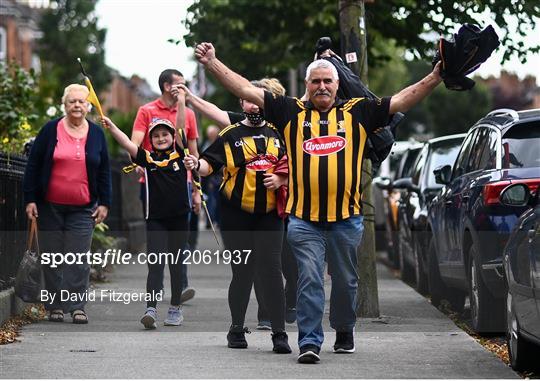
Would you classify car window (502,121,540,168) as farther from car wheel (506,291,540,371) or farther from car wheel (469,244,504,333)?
car wheel (506,291,540,371)

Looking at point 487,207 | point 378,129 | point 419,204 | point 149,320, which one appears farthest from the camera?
point 419,204

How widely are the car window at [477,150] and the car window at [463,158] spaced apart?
0.55 ft

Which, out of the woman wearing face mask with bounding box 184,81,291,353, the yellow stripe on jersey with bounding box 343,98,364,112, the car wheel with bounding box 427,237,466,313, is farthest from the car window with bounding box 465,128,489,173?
the yellow stripe on jersey with bounding box 343,98,364,112

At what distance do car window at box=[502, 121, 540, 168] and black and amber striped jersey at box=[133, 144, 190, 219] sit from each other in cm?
247

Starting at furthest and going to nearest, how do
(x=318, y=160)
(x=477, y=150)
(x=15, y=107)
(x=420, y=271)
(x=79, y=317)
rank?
(x=15, y=107), (x=420, y=271), (x=477, y=150), (x=79, y=317), (x=318, y=160)

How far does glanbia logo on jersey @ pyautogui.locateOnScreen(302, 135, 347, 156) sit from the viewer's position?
8680mm

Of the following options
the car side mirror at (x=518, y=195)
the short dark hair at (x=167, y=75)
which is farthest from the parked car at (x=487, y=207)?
the short dark hair at (x=167, y=75)

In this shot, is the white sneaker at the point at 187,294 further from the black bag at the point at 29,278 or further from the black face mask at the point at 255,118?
the black face mask at the point at 255,118

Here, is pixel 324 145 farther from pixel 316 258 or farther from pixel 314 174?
pixel 316 258

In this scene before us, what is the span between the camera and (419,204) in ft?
48.5

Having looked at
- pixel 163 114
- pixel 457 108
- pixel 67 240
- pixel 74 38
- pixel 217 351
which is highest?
pixel 74 38

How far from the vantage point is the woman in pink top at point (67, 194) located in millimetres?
10867

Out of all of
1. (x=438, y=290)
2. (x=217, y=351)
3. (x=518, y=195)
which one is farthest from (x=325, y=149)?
(x=438, y=290)

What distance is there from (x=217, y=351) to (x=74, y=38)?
75382 mm
